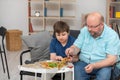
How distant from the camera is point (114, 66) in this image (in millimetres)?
2520

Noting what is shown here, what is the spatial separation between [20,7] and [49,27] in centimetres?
88

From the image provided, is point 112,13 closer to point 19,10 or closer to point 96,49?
point 19,10

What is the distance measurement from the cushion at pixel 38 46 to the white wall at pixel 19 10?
3161 mm

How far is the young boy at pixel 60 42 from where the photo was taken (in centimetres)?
274

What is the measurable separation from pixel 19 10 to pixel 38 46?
10.8 ft

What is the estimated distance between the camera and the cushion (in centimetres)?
315

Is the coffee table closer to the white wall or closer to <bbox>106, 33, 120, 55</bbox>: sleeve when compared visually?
<bbox>106, 33, 120, 55</bbox>: sleeve

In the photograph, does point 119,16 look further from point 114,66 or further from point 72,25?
point 114,66

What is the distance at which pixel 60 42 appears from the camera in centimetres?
285

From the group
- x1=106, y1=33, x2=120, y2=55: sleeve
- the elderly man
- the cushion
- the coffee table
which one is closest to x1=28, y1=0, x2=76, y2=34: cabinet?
the cushion

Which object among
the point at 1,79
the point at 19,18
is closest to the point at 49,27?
the point at 19,18

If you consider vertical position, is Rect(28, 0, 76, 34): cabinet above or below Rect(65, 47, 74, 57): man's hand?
above

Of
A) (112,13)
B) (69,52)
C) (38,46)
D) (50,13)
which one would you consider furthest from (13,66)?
(112,13)

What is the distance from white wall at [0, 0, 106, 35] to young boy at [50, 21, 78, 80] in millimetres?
3524
